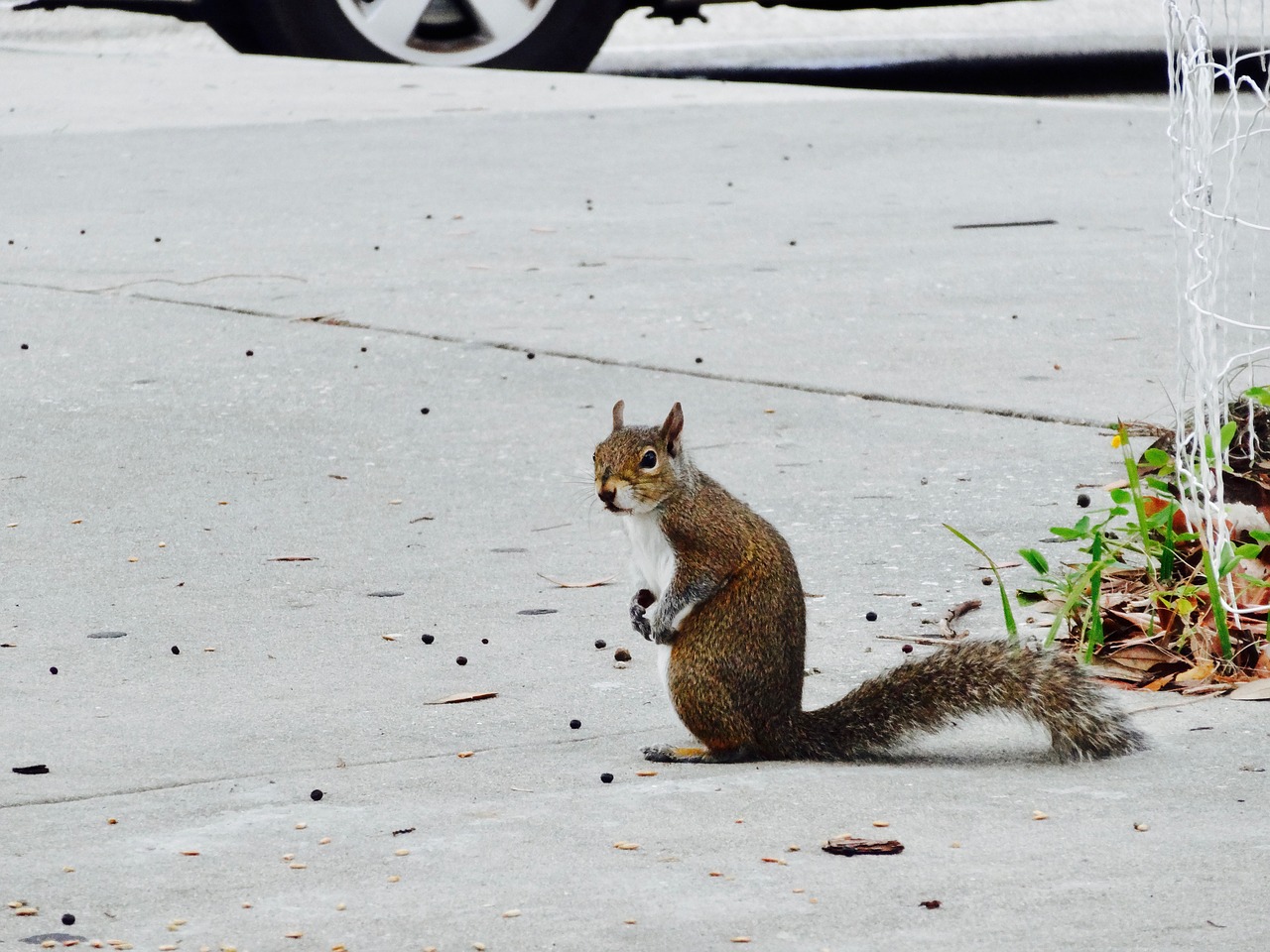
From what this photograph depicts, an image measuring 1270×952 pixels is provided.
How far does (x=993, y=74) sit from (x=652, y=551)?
11637mm

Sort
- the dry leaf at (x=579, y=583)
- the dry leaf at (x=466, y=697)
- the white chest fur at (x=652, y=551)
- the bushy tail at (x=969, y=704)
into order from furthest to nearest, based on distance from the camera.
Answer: the dry leaf at (x=579, y=583) < the dry leaf at (x=466, y=697) < the white chest fur at (x=652, y=551) < the bushy tail at (x=969, y=704)

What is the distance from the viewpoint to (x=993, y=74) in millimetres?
15078

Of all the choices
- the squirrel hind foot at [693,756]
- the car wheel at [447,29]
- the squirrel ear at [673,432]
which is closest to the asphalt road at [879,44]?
the car wheel at [447,29]

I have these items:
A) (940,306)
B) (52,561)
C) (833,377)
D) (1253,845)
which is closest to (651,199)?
(940,306)

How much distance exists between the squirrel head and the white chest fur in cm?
5

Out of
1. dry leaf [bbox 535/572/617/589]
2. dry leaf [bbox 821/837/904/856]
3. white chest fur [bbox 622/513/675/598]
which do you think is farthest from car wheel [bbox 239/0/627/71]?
dry leaf [bbox 821/837/904/856]

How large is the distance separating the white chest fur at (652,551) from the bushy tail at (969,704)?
1.25 ft

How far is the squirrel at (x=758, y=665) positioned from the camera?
3.85 metres

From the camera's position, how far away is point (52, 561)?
522 centimetres

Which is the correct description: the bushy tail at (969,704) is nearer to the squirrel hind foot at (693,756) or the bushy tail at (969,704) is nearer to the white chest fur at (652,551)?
the squirrel hind foot at (693,756)

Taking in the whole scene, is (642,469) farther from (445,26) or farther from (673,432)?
(445,26)

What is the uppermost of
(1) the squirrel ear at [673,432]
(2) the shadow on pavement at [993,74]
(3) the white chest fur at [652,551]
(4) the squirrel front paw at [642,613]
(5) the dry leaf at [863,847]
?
(2) the shadow on pavement at [993,74]

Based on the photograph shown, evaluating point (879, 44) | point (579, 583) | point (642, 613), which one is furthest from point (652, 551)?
point (879, 44)

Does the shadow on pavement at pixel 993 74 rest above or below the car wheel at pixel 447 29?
below
